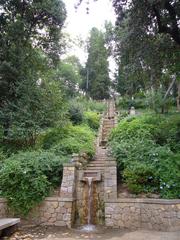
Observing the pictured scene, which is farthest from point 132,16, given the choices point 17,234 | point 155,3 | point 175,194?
point 17,234

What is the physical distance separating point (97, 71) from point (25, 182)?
30.9m

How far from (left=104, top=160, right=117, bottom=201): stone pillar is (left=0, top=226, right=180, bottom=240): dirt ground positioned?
36.7 inches

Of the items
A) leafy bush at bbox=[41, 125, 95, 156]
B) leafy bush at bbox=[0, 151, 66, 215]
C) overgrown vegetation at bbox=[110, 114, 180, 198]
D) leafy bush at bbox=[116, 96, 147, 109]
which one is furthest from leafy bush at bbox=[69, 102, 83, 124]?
leafy bush at bbox=[116, 96, 147, 109]

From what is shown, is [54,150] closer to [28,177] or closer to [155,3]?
[28,177]

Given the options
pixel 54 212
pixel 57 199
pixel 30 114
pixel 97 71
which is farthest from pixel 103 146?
pixel 97 71

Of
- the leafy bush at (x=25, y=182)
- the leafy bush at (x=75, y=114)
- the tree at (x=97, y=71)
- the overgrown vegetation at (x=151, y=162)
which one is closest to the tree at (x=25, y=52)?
the leafy bush at (x=75, y=114)

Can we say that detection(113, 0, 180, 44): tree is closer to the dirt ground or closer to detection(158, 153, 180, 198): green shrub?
detection(158, 153, 180, 198): green shrub

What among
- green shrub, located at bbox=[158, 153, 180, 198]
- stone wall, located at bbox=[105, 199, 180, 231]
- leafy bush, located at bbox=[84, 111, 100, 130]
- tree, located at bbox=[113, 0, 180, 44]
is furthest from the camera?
leafy bush, located at bbox=[84, 111, 100, 130]

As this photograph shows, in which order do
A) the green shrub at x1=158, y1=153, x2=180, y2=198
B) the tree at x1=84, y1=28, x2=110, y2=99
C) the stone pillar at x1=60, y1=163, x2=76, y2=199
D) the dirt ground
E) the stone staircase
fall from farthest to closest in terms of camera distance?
the tree at x1=84, y1=28, x2=110, y2=99, the stone staircase, the stone pillar at x1=60, y1=163, x2=76, y2=199, the green shrub at x1=158, y1=153, x2=180, y2=198, the dirt ground

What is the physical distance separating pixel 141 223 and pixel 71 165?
2.64 meters

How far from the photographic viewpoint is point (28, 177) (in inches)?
333

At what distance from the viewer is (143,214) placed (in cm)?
772

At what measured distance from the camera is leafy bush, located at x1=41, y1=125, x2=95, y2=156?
1115cm

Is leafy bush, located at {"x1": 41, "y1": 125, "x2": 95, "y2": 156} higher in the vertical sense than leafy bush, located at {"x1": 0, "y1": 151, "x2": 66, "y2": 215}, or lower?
higher
